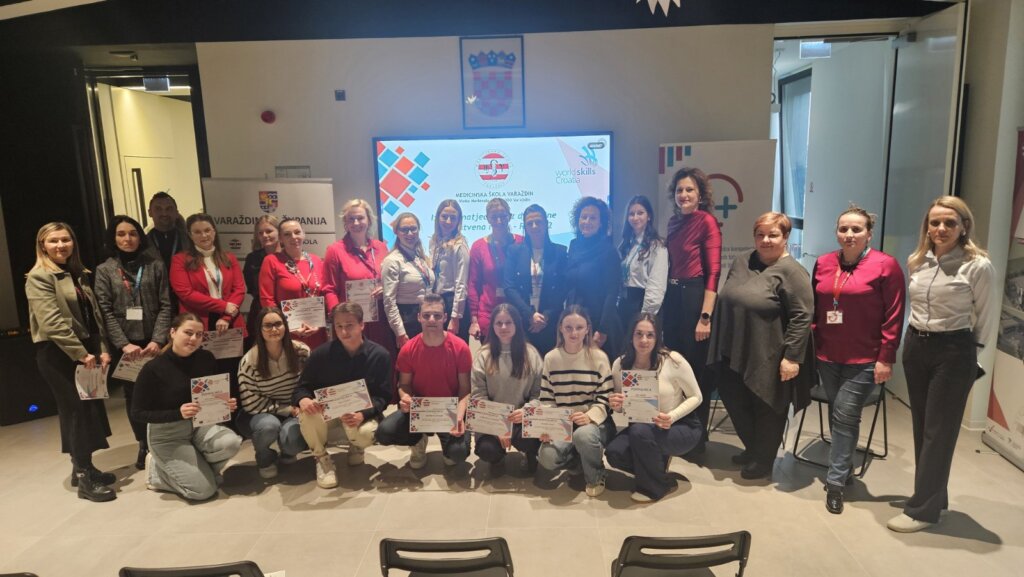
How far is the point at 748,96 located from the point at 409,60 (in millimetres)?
2568

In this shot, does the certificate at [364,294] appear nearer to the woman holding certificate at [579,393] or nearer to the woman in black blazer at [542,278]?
the woman in black blazer at [542,278]

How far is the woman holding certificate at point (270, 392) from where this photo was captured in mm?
3328

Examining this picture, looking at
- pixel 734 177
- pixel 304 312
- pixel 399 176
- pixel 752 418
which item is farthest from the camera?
pixel 399 176

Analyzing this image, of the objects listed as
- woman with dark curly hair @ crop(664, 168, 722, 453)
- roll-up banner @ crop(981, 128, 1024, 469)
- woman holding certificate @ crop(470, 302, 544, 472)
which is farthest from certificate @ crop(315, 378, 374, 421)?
roll-up banner @ crop(981, 128, 1024, 469)

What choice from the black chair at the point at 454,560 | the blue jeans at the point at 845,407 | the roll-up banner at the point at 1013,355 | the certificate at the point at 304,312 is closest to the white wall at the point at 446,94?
the certificate at the point at 304,312

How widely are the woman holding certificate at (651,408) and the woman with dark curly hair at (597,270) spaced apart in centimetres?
48

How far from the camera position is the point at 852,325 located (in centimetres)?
295

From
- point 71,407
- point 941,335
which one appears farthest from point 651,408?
point 71,407

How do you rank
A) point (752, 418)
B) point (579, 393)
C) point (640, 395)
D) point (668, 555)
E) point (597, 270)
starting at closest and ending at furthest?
point (668, 555), point (640, 395), point (579, 393), point (752, 418), point (597, 270)

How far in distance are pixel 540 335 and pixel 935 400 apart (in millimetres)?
2020

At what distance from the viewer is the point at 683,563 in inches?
66.2

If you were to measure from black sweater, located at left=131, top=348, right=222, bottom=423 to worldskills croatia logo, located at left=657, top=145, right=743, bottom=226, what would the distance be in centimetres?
335

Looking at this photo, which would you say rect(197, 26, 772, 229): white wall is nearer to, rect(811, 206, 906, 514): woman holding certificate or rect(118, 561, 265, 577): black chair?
rect(811, 206, 906, 514): woman holding certificate

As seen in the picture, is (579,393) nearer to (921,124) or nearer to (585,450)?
(585,450)
